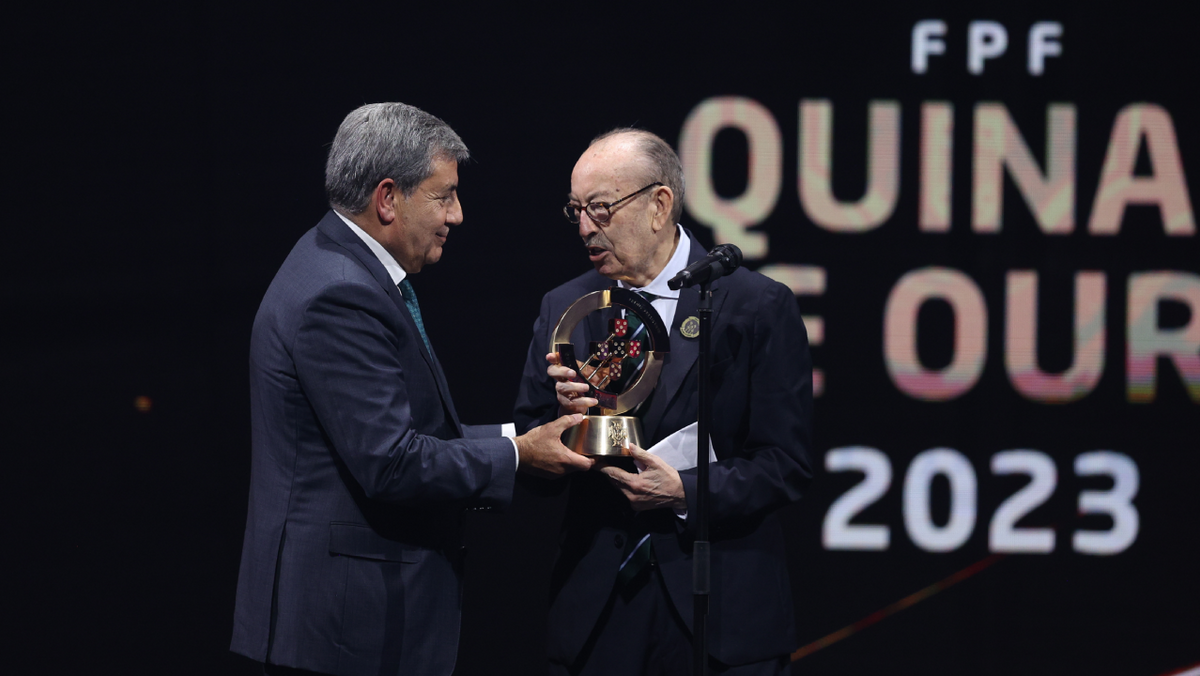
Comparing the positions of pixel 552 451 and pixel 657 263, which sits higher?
pixel 657 263

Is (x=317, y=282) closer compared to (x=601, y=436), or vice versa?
(x=317, y=282)

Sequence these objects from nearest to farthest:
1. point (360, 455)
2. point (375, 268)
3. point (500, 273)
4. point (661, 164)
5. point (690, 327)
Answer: point (360, 455)
point (375, 268)
point (690, 327)
point (661, 164)
point (500, 273)

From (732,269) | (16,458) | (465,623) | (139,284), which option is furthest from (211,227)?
(732,269)

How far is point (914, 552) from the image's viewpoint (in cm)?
351

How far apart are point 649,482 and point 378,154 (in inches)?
33.7

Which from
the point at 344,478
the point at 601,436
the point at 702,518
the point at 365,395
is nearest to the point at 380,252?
the point at 365,395

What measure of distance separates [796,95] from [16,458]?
9.55ft

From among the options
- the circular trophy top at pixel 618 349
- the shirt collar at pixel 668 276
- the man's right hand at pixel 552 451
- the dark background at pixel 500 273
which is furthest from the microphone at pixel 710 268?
the dark background at pixel 500 273

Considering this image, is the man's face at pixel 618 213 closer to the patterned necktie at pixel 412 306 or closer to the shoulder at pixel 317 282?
the patterned necktie at pixel 412 306

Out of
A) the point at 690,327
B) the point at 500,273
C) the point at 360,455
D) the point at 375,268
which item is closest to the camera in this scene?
the point at 360,455

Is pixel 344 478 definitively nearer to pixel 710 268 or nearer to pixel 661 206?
pixel 710 268

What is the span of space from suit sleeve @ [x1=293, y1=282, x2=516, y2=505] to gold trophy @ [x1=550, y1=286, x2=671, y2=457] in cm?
34

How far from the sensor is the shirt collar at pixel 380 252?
83.4 inches

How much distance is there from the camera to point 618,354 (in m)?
2.20
